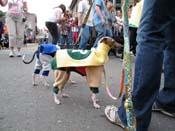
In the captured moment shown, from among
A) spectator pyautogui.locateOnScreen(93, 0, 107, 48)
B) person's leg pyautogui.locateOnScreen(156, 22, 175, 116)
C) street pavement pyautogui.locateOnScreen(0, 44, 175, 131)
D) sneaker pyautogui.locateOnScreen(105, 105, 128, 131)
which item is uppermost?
spectator pyautogui.locateOnScreen(93, 0, 107, 48)

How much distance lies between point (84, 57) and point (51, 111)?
26.0 inches

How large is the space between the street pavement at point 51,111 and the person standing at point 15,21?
4.42m

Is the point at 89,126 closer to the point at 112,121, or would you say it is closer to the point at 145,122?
the point at 112,121

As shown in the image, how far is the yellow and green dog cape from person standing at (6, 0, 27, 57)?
5.99 m

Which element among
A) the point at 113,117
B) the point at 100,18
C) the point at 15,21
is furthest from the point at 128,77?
the point at 15,21

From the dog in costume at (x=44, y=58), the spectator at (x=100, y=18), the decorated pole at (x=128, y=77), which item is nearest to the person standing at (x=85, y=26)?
the spectator at (x=100, y=18)

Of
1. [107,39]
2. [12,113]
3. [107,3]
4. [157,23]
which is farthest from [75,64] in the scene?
[107,3]

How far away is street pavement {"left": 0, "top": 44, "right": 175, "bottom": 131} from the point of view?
3.09 m

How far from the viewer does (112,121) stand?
313 centimetres

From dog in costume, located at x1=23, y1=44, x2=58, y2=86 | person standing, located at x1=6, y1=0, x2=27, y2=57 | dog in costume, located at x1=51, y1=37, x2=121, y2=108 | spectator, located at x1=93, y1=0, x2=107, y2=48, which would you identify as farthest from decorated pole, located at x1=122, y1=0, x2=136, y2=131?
person standing, located at x1=6, y1=0, x2=27, y2=57

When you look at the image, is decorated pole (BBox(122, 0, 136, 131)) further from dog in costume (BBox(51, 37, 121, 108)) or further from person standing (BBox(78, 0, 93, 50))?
person standing (BBox(78, 0, 93, 50))

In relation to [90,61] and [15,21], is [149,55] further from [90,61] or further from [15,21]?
[15,21]

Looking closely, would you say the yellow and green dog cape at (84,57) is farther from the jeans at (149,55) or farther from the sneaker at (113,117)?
the jeans at (149,55)

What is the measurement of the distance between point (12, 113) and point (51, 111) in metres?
0.40
